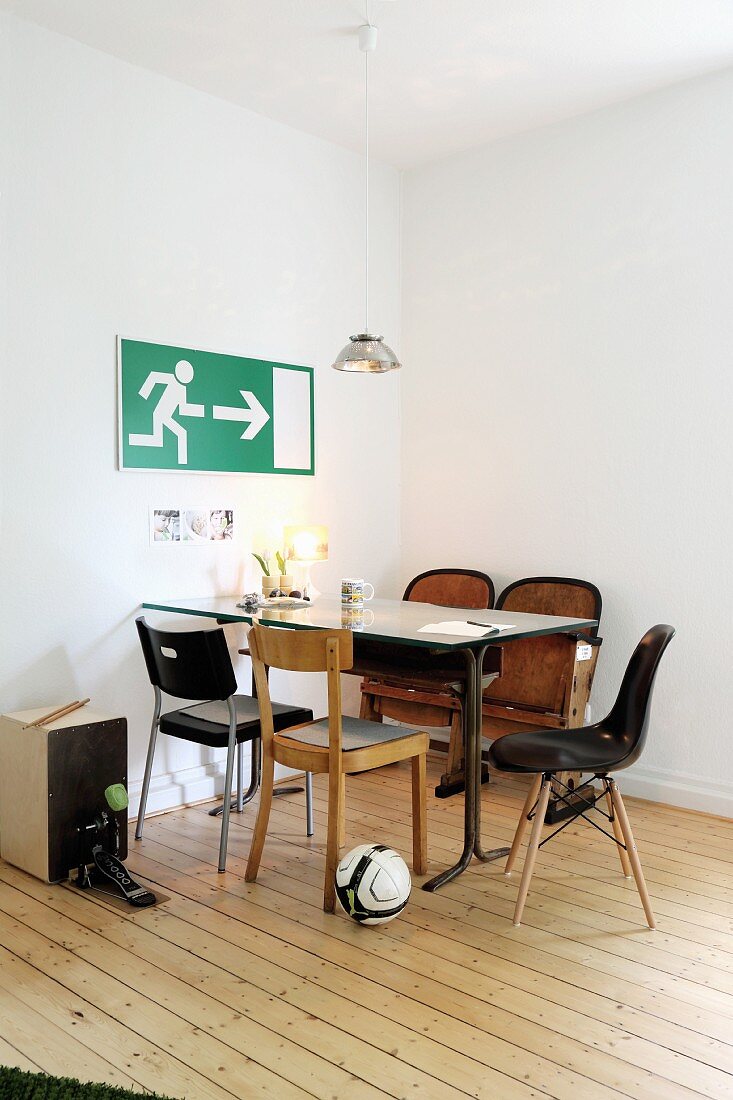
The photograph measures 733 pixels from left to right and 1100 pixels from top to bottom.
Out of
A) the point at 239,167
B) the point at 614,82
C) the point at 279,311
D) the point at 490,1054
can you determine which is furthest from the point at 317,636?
the point at 614,82

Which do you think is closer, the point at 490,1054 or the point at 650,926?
the point at 490,1054

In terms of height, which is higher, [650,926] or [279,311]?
[279,311]

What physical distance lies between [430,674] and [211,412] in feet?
5.08

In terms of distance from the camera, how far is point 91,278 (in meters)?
3.54

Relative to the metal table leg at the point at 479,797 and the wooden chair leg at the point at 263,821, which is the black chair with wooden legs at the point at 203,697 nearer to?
the wooden chair leg at the point at 263,821

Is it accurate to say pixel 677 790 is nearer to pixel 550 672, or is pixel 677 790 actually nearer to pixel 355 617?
pixel 550 672

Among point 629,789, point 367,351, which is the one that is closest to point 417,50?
point 367,351

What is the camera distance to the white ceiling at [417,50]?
3.24 metres

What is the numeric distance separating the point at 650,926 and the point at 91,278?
296cm

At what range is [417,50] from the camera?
3.53 meters

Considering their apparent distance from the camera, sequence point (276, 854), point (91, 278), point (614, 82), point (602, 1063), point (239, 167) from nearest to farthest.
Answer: point (602, 1063) < point (276, 854) < point (91, 278) < point (614, 82) < point (239, 167)

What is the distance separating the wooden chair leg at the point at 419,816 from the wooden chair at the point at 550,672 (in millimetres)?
766

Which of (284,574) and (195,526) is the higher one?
(195,526)

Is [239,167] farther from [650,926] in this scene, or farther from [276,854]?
[650,926]
